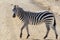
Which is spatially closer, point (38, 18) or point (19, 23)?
point (38, 18)

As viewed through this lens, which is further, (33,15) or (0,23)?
(0,23)

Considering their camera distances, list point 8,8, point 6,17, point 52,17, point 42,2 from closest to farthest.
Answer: point 52,17
point 6,17
point 8,8
point 42,2

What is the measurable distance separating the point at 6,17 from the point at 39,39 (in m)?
4.67

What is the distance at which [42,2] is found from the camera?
23.1m

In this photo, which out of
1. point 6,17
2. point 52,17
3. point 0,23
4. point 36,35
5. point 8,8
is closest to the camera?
point 52,17

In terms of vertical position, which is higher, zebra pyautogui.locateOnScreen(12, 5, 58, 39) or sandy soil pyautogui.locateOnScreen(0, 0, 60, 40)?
zebra pyautogui.locateOnScreen(12, 5, 58, 39)

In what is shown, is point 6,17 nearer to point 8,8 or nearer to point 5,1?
point 8,8

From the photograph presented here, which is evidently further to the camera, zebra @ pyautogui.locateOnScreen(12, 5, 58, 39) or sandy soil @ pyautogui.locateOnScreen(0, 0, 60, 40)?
sandy soil @ pyautogui.locateOnScreen(0, 0, 60, 40)

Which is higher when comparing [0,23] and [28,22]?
[28,22]

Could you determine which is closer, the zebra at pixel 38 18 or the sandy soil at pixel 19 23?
the zebra at pixel 38 18

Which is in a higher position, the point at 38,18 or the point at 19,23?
the point at 38,18

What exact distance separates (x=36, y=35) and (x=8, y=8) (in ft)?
20.1

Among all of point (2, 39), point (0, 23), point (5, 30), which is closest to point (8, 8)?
point (0, 23)

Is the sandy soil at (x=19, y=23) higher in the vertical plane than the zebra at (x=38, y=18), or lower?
lower
